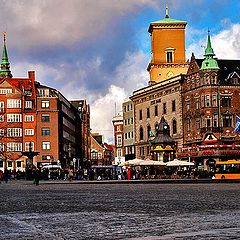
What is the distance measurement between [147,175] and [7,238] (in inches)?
3027

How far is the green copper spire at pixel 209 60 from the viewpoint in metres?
104

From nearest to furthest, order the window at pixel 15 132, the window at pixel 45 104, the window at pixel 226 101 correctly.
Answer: the window at pixel 226 101 < the window at pixel 15 132 < the window at pixel 45 104

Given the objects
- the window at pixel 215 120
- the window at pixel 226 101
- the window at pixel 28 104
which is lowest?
the window at pixel 215 120

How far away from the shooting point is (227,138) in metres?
102

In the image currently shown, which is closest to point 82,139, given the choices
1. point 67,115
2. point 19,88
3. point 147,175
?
point 67,115

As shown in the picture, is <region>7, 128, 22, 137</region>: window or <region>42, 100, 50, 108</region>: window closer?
<region>7, 128, 22, 137</region>: window

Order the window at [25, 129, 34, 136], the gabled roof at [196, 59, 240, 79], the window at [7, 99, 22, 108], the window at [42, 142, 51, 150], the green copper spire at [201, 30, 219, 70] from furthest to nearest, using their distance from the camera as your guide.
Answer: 1. the window at [7, 99, 22, 108]
2. the window at [42, 142, 51, 150]
3. the window at [25, 129, 34, 136]
4. the gabled roof at [196, 59, 240, 79]
5. the green copper spire at [201, 30, 219, 70]

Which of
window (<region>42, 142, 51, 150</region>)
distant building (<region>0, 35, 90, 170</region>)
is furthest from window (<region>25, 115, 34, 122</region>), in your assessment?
window (<region>42, 142, 51, 150</region>)

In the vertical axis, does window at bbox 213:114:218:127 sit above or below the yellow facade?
below

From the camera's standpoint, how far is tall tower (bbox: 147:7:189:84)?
127000mm

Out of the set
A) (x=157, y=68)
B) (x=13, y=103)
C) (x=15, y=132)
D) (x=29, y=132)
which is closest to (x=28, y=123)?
(x=29, y=132)

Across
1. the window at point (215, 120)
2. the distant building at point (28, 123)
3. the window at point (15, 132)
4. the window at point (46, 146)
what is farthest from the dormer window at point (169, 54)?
the window at point (15, 132)

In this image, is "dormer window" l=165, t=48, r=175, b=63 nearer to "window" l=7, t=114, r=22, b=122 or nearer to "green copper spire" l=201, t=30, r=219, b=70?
"green copper spire" l=201, t=30, r=219, b=70

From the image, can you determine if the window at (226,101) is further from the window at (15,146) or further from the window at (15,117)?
the window at (15,146)
